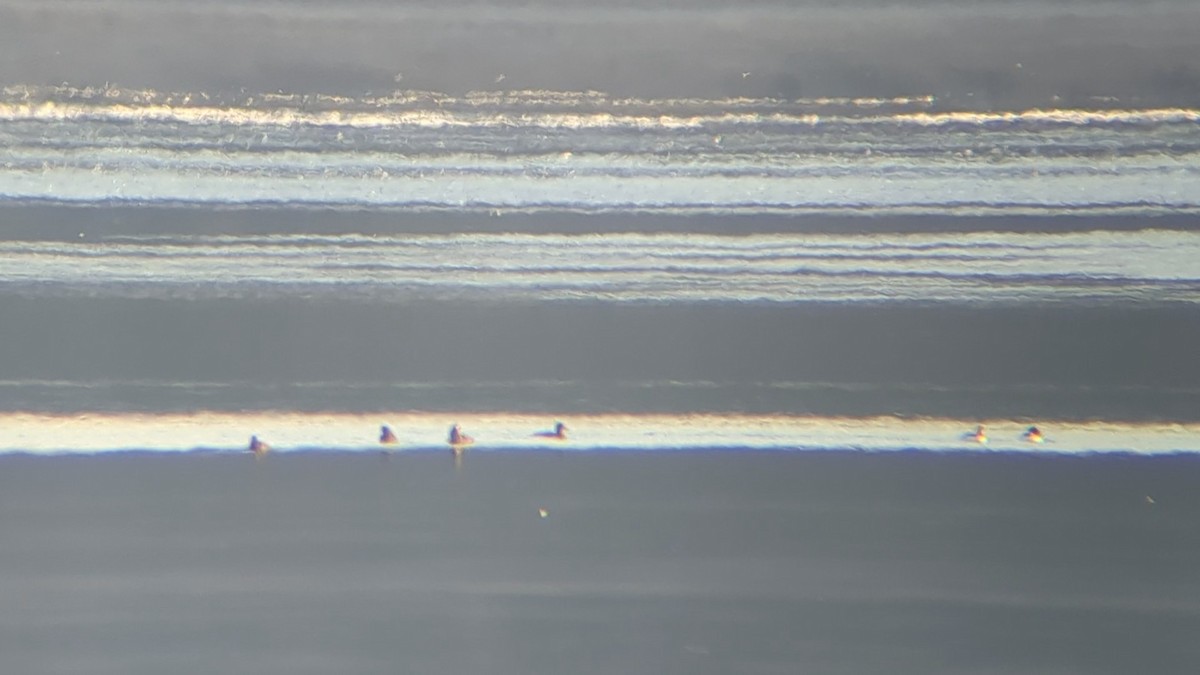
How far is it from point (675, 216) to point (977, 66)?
0.77 ft

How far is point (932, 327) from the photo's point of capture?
57cm

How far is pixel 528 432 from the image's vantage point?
58 centimetres

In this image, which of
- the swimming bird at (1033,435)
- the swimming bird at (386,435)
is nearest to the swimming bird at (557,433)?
the swimming bird at (386,435)

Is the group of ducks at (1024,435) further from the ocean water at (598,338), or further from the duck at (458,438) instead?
the duck at (458,438)

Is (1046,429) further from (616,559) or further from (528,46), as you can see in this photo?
(528,46)

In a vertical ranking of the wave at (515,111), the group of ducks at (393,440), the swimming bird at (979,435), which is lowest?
the group of ducks at (393,440)

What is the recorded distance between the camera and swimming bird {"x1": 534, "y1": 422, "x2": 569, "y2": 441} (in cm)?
58

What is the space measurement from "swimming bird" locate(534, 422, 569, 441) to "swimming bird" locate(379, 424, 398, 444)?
0.34 feet

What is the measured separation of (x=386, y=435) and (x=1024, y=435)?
46 centimetres

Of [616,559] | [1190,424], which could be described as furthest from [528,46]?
[1190,424]

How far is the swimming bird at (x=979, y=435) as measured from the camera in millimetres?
578

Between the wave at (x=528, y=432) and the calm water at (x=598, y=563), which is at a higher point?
the wave at (x=528, y=432)

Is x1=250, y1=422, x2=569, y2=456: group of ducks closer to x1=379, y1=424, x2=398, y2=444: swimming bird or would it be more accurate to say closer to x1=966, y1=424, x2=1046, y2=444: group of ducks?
x1=379, y1=424, x2=398, y2=444: swimming bird

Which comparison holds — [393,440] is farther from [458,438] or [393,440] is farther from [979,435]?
[979,435]
